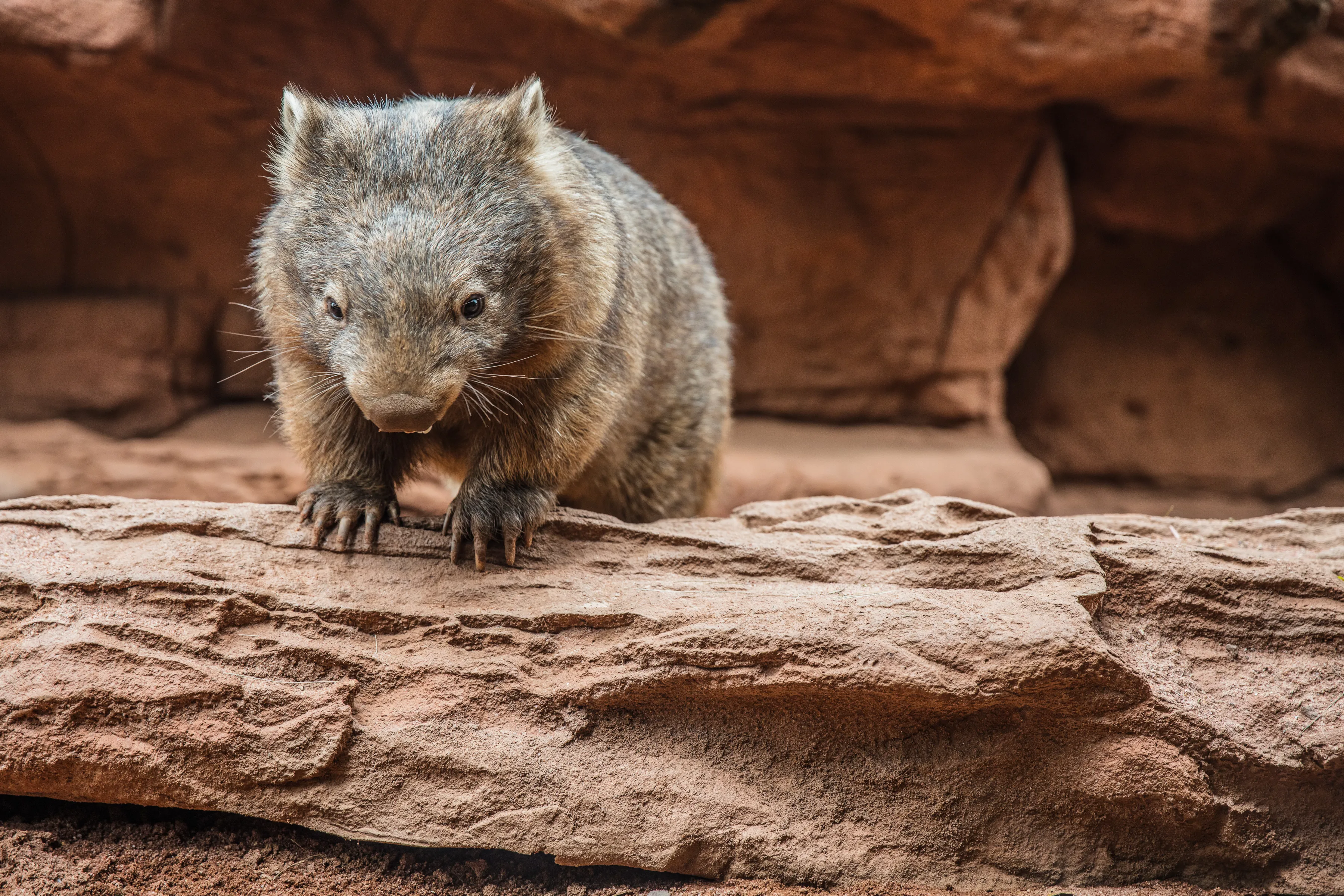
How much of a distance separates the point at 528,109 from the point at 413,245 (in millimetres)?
773

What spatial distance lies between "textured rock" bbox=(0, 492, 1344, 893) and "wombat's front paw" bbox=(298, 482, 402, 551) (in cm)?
16

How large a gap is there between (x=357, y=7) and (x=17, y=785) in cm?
572

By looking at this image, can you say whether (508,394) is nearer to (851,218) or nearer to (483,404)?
(483,404)

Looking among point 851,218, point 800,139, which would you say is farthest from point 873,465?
point 800,139

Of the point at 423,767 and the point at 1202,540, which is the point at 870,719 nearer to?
the point at 423,767

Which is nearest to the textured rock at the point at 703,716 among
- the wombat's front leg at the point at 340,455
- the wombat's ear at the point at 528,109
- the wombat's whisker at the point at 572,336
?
the wombat's front leg at the point at 340,455

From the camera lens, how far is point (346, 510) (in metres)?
3.55

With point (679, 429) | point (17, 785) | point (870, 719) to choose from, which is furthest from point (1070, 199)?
point (17, 785)

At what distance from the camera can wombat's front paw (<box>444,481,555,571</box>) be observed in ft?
11.4

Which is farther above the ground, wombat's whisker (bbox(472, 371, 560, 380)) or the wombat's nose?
the wombat's nose

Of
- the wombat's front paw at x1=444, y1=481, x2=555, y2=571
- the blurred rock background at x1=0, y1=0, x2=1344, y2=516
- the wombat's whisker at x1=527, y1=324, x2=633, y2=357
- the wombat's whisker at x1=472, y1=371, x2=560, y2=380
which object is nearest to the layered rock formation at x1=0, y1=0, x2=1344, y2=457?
the blurred rock background at x1=0, y1=0, x2=1344, y2=516

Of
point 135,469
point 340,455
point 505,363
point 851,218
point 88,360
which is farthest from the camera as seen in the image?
point 851,218

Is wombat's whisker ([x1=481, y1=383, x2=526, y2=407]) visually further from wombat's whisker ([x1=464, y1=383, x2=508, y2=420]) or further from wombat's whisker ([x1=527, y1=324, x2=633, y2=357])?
wombat's whisker ([x1=527, y1=324, x2=633, y2=357])

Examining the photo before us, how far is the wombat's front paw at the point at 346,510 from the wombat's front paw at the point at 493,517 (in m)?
0.22
